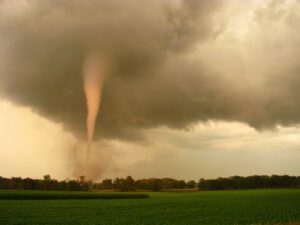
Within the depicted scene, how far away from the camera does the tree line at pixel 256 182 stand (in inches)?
6796

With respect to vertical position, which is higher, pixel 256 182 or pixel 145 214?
pixel 256 182

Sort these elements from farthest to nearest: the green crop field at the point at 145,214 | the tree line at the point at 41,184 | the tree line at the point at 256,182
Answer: the tree line at the point at 256,182
the tree line at the point at 41,184
the green crop field at the point at 145,214

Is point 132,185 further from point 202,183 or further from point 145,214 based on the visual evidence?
point 145,214

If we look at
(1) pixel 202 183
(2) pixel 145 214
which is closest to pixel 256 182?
(1) pixel 202 183

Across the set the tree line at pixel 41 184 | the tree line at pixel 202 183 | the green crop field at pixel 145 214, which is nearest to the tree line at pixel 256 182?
the tree line at pixel 202 183

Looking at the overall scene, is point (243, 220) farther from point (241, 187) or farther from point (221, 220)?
point (241, 187)

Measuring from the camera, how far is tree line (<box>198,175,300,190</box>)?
6796 inches

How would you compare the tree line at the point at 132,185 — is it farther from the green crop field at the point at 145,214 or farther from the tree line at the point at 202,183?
the green crop field at the point at 145,214

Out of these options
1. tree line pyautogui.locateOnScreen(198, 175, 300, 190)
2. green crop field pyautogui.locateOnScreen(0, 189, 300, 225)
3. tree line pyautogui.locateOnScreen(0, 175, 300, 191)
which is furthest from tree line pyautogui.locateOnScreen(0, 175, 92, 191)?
green crop field pyautogui.locateOnScreen(0, 189, 300, 225)

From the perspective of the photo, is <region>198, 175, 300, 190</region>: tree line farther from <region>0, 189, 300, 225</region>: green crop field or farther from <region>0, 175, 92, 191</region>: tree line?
<region>0, 189, 300, 225</region>: green crop field

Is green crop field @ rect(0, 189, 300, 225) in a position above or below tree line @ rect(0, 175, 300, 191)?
below

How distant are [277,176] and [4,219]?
553 feet

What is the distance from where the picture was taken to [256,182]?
178m

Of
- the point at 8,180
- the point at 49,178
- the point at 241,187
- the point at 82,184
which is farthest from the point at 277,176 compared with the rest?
the point at 8,180
